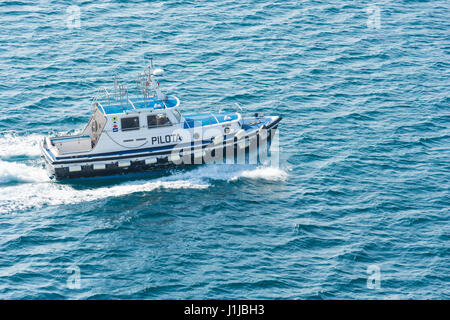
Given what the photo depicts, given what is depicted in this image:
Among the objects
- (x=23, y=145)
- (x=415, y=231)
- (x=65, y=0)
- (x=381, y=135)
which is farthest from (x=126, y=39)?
(x=415, y=231)

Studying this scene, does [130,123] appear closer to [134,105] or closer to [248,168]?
[134,105]

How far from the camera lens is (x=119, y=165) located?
145 feet

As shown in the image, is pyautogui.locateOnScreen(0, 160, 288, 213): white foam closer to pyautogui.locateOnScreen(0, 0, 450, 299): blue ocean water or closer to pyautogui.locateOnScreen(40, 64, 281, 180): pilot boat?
pyautogui.locateOnScreen(0, 0, 450, 299): blue ocean water

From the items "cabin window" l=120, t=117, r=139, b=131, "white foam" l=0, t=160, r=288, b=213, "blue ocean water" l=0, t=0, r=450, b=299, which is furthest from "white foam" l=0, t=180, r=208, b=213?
"cabin window" l=120, t=117, r=139, b=131

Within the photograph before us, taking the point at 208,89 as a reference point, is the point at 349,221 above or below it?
below

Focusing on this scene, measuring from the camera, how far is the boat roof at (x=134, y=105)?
44500mm

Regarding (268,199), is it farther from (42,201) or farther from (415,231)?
(42,201)

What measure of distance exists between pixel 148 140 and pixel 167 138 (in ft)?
4.06

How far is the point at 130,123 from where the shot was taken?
146ft

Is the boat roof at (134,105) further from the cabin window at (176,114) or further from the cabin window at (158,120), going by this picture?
the cabin window at (158,120)

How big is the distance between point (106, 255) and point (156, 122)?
37.0 ft

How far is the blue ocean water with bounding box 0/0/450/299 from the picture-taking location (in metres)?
35.4

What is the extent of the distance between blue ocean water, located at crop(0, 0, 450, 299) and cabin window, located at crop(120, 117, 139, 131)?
3.59 meters

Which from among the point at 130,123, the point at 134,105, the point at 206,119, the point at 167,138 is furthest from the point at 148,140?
the point at 206,119
